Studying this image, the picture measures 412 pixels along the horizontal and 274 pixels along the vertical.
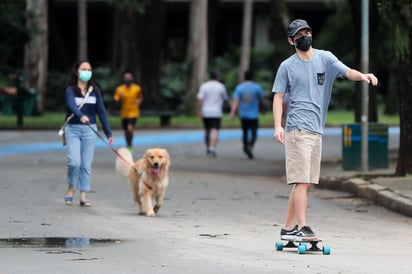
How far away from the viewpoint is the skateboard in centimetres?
Result: 1093

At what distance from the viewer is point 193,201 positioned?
16.9 metres

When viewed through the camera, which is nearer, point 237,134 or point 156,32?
point 237,134

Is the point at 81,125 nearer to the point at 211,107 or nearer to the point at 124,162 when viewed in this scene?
the point at 124,162

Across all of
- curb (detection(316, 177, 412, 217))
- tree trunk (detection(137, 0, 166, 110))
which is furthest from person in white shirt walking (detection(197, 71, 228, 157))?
tree trunk (detection(137, 0, 166, 110))

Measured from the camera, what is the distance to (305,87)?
11.2 metres

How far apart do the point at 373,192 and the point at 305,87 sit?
6138 millimetres

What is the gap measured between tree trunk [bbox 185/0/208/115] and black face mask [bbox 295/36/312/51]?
3183cm

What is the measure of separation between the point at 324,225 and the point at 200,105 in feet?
43.6

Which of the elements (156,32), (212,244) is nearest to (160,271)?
(212,244)

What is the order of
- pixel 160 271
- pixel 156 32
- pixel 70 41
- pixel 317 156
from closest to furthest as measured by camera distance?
pixel 160 271, pixel 317 156, pixel 156 32, pixel 70 41

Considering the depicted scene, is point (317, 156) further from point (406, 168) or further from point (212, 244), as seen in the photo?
point (406, 168)

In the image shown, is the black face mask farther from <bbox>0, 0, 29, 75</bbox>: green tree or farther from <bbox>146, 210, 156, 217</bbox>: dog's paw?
<bbox>0, 0, 29, 75</bbox>: green tree

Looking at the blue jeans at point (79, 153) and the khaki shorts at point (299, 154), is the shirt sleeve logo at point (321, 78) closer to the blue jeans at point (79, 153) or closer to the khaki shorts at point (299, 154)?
the khaki shorts at point (299, 154)

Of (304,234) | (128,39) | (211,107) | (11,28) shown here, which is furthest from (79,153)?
(128,39)
